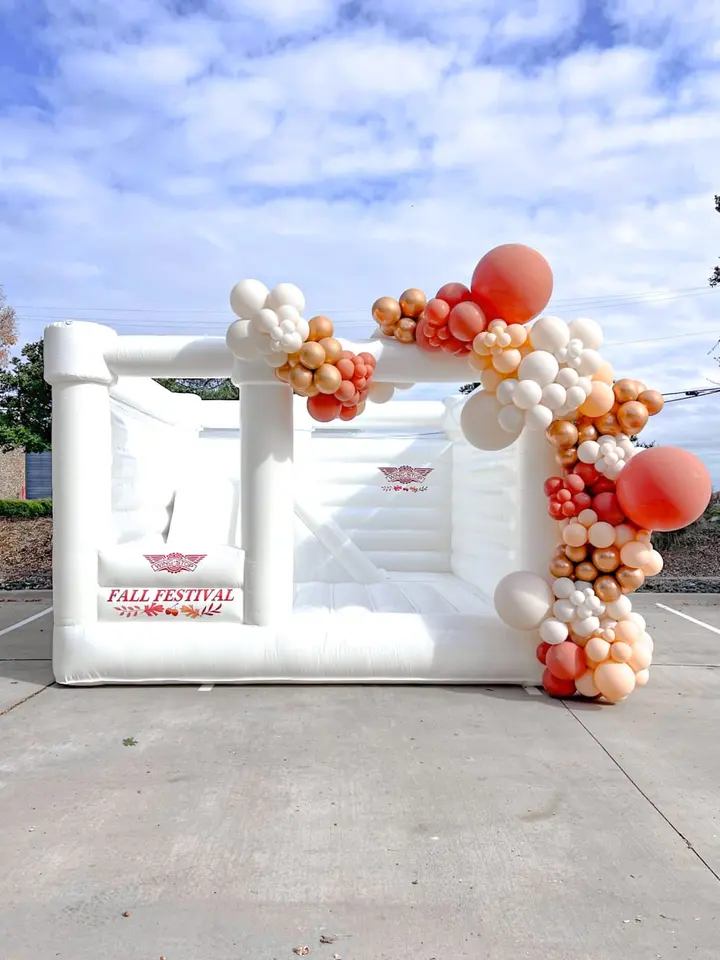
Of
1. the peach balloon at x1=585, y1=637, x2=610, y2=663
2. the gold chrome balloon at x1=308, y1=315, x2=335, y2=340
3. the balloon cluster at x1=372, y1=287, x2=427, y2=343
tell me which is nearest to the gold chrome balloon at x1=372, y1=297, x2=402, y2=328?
the balloon cluster at x1=372, y1=287, x2=427, y2=343

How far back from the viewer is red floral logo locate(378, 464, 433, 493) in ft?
24.0

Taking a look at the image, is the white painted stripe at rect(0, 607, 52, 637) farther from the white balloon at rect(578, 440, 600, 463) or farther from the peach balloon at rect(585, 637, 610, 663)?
the white balloon at rect(578, 440, 600, 463)

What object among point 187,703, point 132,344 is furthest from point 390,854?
point 132,344

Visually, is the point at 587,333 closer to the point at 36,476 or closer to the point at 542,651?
the point at 542,651

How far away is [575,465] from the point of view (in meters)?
4.14

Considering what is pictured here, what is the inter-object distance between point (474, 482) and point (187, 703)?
302 centimetres

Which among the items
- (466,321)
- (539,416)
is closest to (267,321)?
(466,321)

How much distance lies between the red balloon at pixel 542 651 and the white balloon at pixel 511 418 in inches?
46.8

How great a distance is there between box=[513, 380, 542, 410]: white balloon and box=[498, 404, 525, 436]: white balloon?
77mm

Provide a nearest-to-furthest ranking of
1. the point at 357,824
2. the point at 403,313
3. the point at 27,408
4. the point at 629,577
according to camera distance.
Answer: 1. the point at 357,824
2. the point at 629,577
3. the point at 403,313
4. the point at 27,408

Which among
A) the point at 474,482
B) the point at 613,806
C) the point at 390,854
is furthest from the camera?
the point at 474,482

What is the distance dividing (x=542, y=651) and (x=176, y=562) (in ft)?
6.76

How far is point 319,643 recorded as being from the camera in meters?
4.28

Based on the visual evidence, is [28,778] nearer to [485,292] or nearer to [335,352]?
[335,352]
